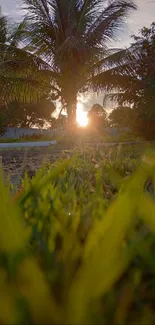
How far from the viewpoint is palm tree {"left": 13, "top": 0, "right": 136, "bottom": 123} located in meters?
15.2

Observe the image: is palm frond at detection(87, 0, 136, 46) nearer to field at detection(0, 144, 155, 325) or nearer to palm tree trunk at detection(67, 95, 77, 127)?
palm tree trunk at detection(67, 95, 77, 127)

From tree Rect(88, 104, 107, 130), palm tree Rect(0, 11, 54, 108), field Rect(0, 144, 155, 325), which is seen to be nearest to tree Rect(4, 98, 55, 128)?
tree Rect(88, 104, 107, 130)

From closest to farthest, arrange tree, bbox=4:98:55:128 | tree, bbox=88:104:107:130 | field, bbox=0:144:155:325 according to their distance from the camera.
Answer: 1. field, bbox=0:144:155:325
2. tree, bbox=4:98:55:128
3. tree, bbox=88:104:107:130

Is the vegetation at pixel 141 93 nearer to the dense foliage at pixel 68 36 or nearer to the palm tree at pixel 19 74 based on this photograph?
the dense foliage at pixel 68 36

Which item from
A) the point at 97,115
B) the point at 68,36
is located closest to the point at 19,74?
the point at 68,36

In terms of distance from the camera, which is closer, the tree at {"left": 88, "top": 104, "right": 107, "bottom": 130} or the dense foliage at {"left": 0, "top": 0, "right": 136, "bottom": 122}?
the dense foliage at {"left": 0, "top": 0, "right": 136, "bottom": 122}

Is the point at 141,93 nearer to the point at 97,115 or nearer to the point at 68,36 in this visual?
the point at 68,36

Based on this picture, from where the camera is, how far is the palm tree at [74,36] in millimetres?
15164

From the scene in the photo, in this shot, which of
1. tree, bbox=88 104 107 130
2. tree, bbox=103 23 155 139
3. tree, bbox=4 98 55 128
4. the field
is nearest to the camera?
the field

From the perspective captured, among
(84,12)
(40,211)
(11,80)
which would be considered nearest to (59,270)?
(40,211)

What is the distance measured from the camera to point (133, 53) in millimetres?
14992

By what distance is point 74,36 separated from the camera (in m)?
14.9

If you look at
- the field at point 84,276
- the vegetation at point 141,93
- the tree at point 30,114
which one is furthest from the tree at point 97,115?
the field at point 84,276

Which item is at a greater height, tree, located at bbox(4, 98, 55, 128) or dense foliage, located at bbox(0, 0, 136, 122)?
dense foliage, located at bbox(0, 0, 136, 122)
